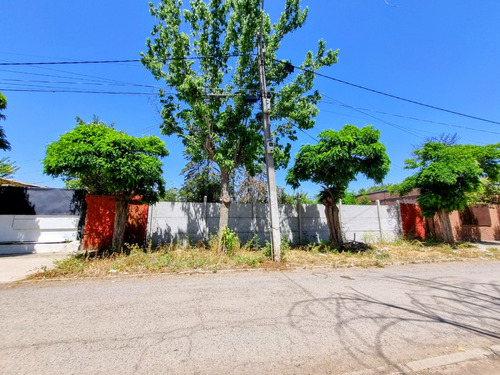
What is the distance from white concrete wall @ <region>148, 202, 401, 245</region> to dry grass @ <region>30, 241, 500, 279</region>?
0.95 meters

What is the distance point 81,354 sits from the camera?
2398mm

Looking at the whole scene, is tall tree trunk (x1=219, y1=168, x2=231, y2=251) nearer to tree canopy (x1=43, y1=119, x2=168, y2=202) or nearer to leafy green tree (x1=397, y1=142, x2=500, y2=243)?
tree canopy (x1=43, y1=119, x2=168, y2=202)

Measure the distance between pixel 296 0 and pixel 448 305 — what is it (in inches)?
402

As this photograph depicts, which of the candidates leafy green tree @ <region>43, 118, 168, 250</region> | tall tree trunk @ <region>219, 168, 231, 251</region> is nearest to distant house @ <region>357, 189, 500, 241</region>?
tall tree trunk @ <region>219, 168, 231, 251</region>

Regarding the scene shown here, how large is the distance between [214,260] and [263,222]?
12.8 ft

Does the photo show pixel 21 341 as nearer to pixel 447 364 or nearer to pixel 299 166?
pixel 447 364

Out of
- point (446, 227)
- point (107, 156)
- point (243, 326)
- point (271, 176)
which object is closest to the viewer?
point (243, 326)

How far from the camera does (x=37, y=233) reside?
9023mm

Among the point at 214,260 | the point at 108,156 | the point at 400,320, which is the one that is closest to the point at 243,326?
the point at 400,320

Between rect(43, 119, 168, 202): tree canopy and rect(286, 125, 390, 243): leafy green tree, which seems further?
rect(286, 125, 390, 243): leafy green tree

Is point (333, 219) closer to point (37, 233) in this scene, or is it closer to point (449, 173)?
point (449, 173)

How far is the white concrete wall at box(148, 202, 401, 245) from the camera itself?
934cm

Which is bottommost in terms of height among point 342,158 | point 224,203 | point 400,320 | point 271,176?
point 400,320

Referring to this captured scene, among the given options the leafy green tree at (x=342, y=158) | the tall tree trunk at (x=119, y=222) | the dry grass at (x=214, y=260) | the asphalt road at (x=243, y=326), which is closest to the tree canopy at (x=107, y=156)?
the tall tree trunk at (x=119, y=222)
